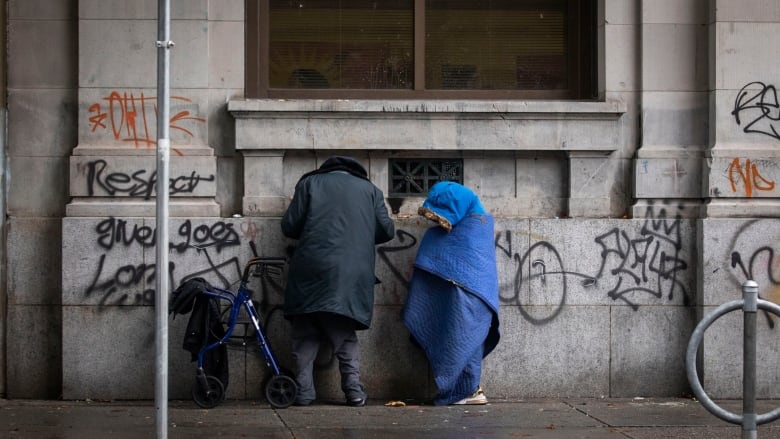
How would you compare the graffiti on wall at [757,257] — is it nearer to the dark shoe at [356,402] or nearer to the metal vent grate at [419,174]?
the metal vent grate at [419,174]

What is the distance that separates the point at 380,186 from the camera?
881cm

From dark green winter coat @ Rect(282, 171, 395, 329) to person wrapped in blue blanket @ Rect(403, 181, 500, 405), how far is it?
15.5 inches

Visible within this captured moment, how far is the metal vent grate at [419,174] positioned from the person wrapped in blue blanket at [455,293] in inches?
21.4

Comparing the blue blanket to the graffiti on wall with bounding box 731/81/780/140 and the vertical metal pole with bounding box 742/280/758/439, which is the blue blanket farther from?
the vertical metal pole with bounding box 742/280/758/439

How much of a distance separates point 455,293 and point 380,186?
1203 millimetres

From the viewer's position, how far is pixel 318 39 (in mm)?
9070

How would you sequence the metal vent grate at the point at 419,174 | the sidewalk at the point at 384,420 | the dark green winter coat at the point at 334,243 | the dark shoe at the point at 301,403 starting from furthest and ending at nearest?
the metal vent grate at the point at 419,174 < the dark shoe at the point at 301,403 < the dark green winter coat at the point at 334,243 < the sidewalk at the point at 384,420

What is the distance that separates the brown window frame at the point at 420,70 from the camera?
893cm

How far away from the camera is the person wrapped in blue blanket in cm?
814

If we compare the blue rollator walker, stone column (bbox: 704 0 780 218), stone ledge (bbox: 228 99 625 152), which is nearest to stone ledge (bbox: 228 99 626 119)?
stone ledge (bbox: 228 99 625 152)

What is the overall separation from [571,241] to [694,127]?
1406 mm

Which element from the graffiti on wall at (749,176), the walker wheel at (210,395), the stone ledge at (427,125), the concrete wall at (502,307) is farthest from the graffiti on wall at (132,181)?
the graffiti on wall at (749,176)

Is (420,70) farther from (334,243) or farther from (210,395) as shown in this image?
(210,395)

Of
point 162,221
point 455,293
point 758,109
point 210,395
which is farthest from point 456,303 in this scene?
point 162,221
